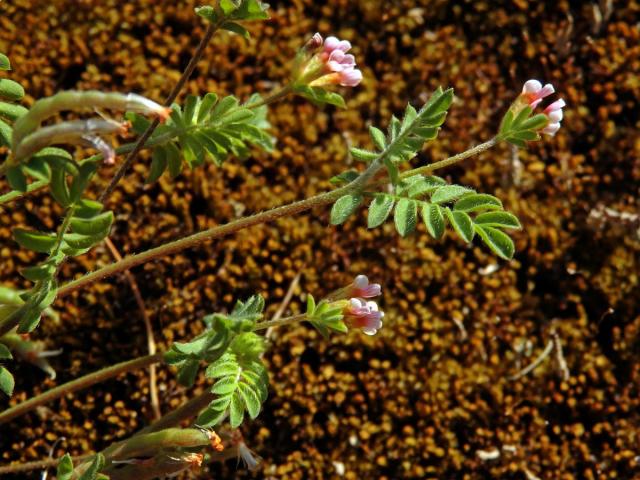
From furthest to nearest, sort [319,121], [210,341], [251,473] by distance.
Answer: [319,121] < [251,473] < [210,341]

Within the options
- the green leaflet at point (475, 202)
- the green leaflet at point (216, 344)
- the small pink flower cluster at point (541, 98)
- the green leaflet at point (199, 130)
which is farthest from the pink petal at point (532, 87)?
the green leaflet at point (216, 344)

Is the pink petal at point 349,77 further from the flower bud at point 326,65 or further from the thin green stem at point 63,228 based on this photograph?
the thin green stem at point 63,228

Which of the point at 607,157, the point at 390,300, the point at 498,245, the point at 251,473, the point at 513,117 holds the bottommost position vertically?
the point at 251,473

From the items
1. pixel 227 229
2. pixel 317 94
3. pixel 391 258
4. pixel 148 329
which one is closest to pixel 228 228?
pixel 227 229

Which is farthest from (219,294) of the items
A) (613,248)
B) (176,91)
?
(613,248)

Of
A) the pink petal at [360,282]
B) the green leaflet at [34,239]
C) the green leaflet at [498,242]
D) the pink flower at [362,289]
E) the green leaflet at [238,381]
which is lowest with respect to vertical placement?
the green leaflet at [238,381]

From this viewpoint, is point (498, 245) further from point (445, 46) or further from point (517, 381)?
point (445, 46)

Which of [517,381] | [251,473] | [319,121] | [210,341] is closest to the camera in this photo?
[210,341]
